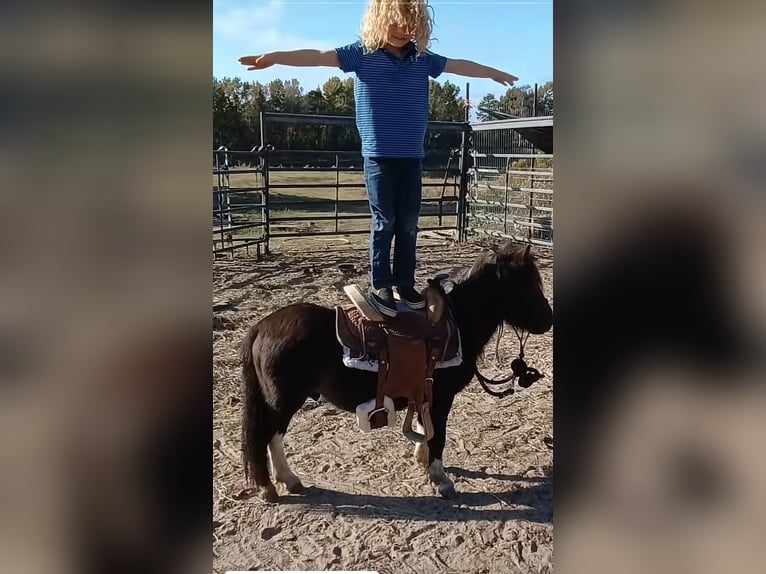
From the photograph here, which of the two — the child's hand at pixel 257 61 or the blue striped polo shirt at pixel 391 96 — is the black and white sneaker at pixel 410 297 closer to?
the blue striped polo shirt at pixel 391 96

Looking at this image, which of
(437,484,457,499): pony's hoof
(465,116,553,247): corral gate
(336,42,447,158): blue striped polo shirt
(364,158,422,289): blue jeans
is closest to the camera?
(336,42,447,158): blue striped polo shirt

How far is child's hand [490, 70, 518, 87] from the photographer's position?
1370 mm

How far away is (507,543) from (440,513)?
0.90ft

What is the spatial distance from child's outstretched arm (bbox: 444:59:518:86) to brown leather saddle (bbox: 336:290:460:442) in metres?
0.70

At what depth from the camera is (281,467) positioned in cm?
192

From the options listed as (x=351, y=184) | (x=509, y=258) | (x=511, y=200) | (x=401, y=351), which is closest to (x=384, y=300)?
(x=401, y=351)

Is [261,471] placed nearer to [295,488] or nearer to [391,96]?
[295,488]

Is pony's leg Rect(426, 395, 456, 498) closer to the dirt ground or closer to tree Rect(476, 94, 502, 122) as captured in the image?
the dirt ground

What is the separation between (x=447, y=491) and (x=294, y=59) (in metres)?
1.45

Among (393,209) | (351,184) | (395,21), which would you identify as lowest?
(393,209)

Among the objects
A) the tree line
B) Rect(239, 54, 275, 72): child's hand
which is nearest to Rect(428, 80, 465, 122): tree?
the tree line

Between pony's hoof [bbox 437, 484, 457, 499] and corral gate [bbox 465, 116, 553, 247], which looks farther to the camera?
corral gate [bbox 465, 116, 553, 247]
